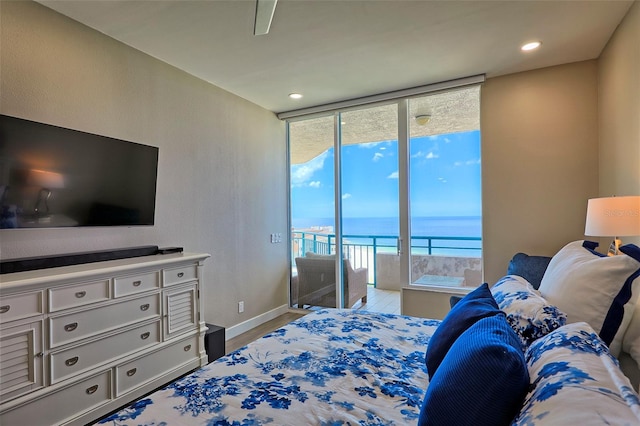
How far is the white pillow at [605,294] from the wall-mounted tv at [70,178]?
9.20ft

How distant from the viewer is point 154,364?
8.09 feet

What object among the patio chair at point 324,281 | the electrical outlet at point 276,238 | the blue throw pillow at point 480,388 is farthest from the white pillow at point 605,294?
the electrical outlet at point 276,238

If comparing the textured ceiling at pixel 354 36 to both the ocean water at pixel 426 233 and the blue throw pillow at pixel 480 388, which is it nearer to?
the ocean water at pixel 426 233

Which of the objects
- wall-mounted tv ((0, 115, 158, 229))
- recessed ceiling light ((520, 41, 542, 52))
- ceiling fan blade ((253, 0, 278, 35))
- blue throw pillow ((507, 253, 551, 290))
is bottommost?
blue throw pillow ((507, 253, 551, 290))

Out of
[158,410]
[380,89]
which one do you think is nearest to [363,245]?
[380,89]

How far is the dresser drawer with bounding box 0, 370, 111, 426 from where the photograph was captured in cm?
176

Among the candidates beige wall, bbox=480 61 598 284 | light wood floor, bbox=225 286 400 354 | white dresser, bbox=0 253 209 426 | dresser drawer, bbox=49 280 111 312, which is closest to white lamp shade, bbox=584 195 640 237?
beige wall, bbox=480 61 598 284

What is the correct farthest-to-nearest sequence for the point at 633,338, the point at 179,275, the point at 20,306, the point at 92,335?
the point at 179,275 < the point at 92,335 < the point at 20,306 < the point at 633,338

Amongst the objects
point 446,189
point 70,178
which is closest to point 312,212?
point 446,189

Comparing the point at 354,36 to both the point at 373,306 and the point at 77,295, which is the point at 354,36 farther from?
the point at 373,306

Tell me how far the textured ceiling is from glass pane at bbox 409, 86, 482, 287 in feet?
1.30

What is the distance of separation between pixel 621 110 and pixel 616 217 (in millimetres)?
973

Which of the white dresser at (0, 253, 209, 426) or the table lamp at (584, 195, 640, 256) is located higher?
the table lamp at (584, 195, 640, 256)

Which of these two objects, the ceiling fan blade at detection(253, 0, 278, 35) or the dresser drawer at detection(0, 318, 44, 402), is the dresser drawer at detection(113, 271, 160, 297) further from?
the ceiling fan blade at detection(253, 0, 278, 35)
